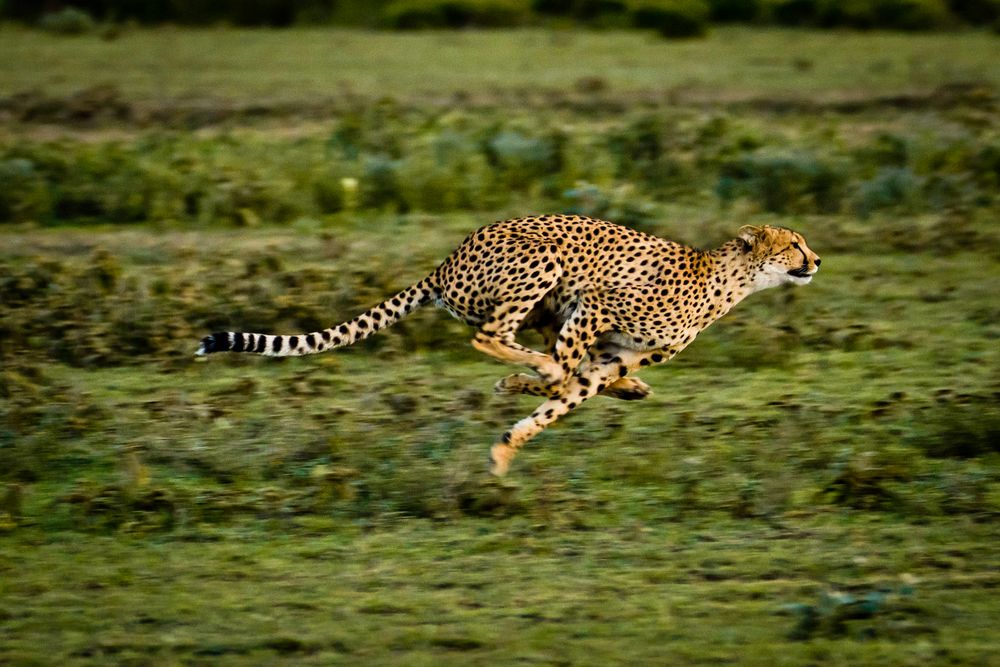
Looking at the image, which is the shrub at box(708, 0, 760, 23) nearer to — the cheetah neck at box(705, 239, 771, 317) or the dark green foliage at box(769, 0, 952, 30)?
the dark green foliage at box(769, 0, 952, 30)

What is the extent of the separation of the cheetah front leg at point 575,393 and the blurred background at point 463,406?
153 millimetres

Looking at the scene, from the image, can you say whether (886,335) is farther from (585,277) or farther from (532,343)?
(585,277)

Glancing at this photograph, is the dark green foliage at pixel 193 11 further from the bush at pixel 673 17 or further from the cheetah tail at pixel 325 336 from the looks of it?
the cheetah tail at pixel 325 336

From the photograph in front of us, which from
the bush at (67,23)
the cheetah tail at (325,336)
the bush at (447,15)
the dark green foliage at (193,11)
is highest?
the bush at (447,15)

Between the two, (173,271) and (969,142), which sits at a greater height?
(969,142)

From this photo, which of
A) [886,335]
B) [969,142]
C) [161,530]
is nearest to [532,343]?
[886,335]

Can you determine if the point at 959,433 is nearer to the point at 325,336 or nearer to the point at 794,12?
the point at 325,336

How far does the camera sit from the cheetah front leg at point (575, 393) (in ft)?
19.0

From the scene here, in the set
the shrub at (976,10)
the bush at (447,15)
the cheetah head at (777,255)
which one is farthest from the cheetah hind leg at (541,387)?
the shrub at (976,10)

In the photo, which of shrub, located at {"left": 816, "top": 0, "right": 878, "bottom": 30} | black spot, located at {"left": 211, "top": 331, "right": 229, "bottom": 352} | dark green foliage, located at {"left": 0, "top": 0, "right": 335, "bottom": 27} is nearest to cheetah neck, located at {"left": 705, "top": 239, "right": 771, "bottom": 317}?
black spot, located at {"left": 211, "top": 331, "right": 229, "bottom": 352}

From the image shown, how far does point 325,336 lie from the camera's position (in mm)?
5980

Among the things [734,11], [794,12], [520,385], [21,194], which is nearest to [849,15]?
[794,12]

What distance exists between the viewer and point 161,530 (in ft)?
17.5

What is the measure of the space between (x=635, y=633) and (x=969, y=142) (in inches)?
322
